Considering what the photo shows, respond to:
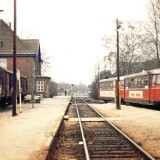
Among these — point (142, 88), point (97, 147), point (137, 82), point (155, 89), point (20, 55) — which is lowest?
point (97, 147)

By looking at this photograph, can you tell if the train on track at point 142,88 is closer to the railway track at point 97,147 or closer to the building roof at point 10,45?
the railway track at point 97,147

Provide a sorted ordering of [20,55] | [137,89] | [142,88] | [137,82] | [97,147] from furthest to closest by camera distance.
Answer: [20,55], [137,82], [137,89], [142,88], [97,147]

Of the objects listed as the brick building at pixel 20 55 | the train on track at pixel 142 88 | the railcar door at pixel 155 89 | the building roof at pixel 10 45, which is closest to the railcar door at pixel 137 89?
the train on track at pixel 142 88

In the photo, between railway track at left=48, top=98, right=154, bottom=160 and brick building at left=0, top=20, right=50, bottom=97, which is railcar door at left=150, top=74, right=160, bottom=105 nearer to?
railway track at left=48, top=98, right=154, bottom=160

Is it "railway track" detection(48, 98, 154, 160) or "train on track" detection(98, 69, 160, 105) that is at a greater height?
"train on track" detection(98, 69, 160, 105)

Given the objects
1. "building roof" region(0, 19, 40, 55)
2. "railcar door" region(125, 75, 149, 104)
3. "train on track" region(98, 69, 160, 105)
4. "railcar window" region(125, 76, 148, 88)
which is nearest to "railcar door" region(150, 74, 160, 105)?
"train on track" region(98, 69, 160, 105)

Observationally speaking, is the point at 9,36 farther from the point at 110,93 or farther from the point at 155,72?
the point at 155,72

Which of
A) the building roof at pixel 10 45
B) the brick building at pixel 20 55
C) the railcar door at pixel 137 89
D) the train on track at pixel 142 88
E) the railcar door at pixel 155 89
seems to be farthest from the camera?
the building roof at pixel 10 45

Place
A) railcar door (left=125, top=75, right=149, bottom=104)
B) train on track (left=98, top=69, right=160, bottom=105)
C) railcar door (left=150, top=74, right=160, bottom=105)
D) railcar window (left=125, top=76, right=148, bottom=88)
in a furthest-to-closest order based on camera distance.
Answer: railcar window (left=125, top=76, right=148, bottom=88), railcar door (left=125, top=75, right=149, bottom=104), train on track (left=98, top=69, right=160, bottom=105), railcar door (left=150, top=74, right=160, bottom=105)

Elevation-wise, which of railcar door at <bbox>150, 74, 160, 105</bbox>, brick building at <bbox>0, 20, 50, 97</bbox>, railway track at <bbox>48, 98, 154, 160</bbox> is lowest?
railway track at <bbox>48, 98, 154, 160</bbox>

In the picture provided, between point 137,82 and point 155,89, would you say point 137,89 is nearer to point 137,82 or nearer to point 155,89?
point 137,82

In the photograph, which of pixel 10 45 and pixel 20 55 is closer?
pixel 20 55

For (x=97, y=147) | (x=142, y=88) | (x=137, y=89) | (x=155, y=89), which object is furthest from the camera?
(x=137, y=89)

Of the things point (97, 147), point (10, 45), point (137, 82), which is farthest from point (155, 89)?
point (10, 45)
